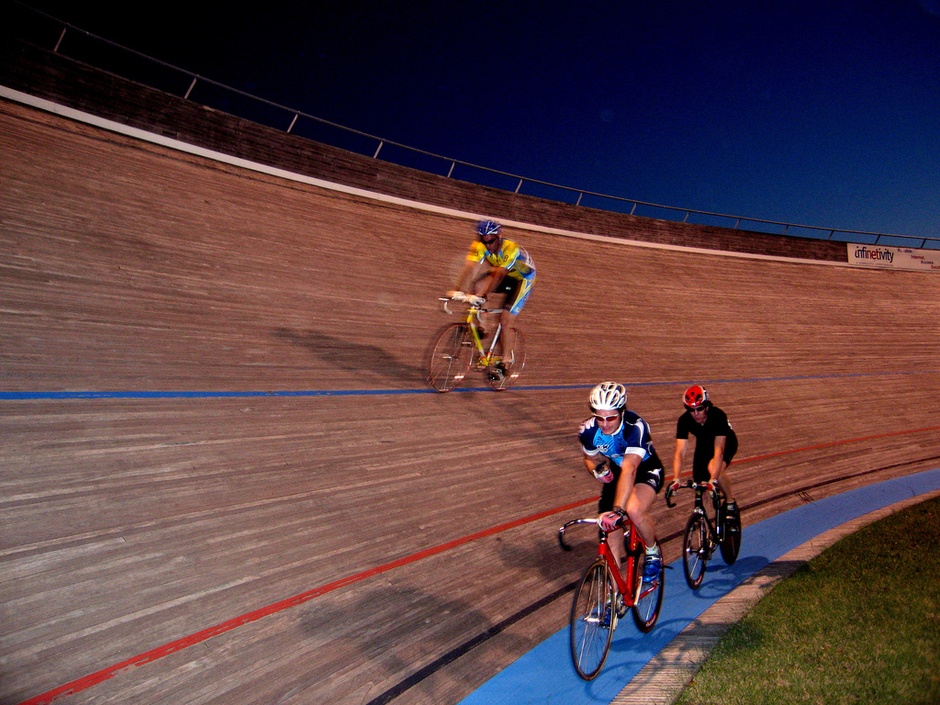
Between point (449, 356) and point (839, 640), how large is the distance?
3594 millimetres

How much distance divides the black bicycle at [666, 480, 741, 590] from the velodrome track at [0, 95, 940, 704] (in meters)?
0.43

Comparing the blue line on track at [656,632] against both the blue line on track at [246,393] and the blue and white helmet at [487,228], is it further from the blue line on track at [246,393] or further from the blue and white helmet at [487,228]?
the blue and white helmet at [487,228]

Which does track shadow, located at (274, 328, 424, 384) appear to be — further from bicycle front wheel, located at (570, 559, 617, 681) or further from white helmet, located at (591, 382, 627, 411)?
bicycle front wheel, located at (570, 559, 617, 681)

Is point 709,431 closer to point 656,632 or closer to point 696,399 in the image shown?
point 696,399

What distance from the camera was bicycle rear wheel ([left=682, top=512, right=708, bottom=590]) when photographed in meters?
3.97

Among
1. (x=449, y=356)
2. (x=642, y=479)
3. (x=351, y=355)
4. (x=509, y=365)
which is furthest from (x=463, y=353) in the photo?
(x=642, y=479)

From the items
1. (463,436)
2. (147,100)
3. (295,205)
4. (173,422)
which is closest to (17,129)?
(147,100)

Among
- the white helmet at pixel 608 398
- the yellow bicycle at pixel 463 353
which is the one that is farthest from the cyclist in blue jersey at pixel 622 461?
the yellow bicycle at pixel 463 353

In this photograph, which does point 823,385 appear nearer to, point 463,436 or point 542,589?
point 463,436

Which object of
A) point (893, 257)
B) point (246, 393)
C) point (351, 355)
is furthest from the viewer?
point (893, 257)

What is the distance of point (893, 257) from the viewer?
19859mm

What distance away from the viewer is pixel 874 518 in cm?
571

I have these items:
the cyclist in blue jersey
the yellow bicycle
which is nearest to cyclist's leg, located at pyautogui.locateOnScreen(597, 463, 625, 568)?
the cyclist in blue jersey

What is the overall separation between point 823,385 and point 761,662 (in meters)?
8.33
